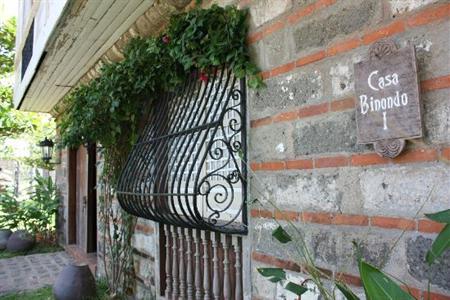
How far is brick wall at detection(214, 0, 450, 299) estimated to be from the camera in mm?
1325

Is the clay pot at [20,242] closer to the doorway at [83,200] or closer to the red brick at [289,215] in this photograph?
the doorway at [83,200]

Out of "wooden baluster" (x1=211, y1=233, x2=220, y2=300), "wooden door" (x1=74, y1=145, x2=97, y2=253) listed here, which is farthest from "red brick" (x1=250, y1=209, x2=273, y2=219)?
"wooden door" (x1=74, y1=145, x2=97, y2=253)

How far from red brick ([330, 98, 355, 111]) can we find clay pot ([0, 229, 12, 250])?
790cm

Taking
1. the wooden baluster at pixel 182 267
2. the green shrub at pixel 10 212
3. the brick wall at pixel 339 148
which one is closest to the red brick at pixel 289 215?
the brick wall at pixel 339 148

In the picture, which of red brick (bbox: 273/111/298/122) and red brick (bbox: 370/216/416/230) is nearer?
red brick (bbox: 370/216/416/230)

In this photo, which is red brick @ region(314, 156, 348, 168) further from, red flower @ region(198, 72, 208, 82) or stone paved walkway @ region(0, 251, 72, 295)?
stone paved walkway @ region(0, 251, 72, 295)

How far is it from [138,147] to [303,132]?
5.80 feet

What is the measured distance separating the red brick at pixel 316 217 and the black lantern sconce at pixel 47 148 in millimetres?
7097

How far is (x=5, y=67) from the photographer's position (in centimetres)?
958

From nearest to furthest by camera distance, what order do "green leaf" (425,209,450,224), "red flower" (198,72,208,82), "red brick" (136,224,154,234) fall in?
"green leaf" (425,209,450,224)
"red flower" (198,72,208,82)
"red brick" (136,224,154,234)

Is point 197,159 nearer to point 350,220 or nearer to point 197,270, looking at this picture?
point 197,270

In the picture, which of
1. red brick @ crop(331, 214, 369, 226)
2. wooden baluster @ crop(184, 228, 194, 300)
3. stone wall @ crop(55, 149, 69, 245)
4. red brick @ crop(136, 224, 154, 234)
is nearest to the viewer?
red brick @ crop(331, 214, 369, 226)

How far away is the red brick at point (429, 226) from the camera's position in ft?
4.27

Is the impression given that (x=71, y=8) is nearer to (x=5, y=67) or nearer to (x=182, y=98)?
(x=182, y=98)
